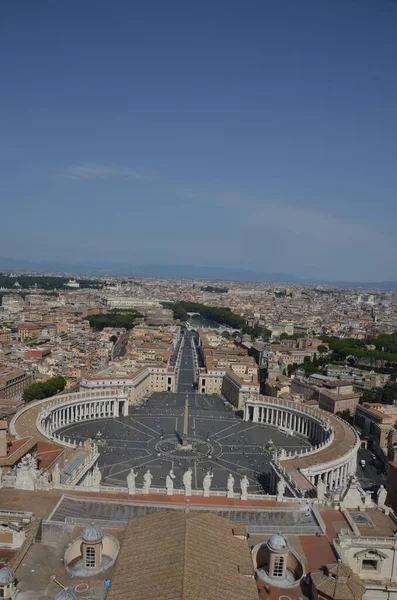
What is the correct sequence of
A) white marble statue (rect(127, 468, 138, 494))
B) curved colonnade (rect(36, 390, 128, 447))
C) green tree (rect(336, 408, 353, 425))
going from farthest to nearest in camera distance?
green tree (rect(336, 408, 353, 425))
curved colonnade (rect(36, 390, 128, 447))
white marble statue (rect(127, 468, 138, 494))

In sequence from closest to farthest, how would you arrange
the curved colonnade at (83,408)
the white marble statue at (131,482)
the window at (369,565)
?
the window at (369,565) < the white marble statue at (131,482) < the curved colonnade at (83,408)

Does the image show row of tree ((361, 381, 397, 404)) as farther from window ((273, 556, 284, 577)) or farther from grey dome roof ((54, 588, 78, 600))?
grey dome roof ((54, 588, 78, 600))

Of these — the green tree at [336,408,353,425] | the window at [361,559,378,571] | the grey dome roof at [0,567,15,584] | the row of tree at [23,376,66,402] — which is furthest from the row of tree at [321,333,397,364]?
the grey dome roof at [0,567,15,584]

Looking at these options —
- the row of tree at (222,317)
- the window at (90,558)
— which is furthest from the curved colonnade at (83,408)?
the row of tree at (222,317)

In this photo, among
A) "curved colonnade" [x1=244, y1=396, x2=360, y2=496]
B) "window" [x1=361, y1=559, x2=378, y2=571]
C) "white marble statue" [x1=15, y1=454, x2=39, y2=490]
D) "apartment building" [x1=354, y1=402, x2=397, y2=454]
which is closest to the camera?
"window" [x1=361, y1=559, x2=378, y2=571]

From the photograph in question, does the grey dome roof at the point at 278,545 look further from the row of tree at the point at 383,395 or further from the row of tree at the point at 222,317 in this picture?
the row of tree at the point at 222,317

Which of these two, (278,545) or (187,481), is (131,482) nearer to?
(187,481)

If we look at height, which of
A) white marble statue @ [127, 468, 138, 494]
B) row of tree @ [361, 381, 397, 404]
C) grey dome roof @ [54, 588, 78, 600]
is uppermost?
grey dome roof @ [54, 588, 78, 600]
